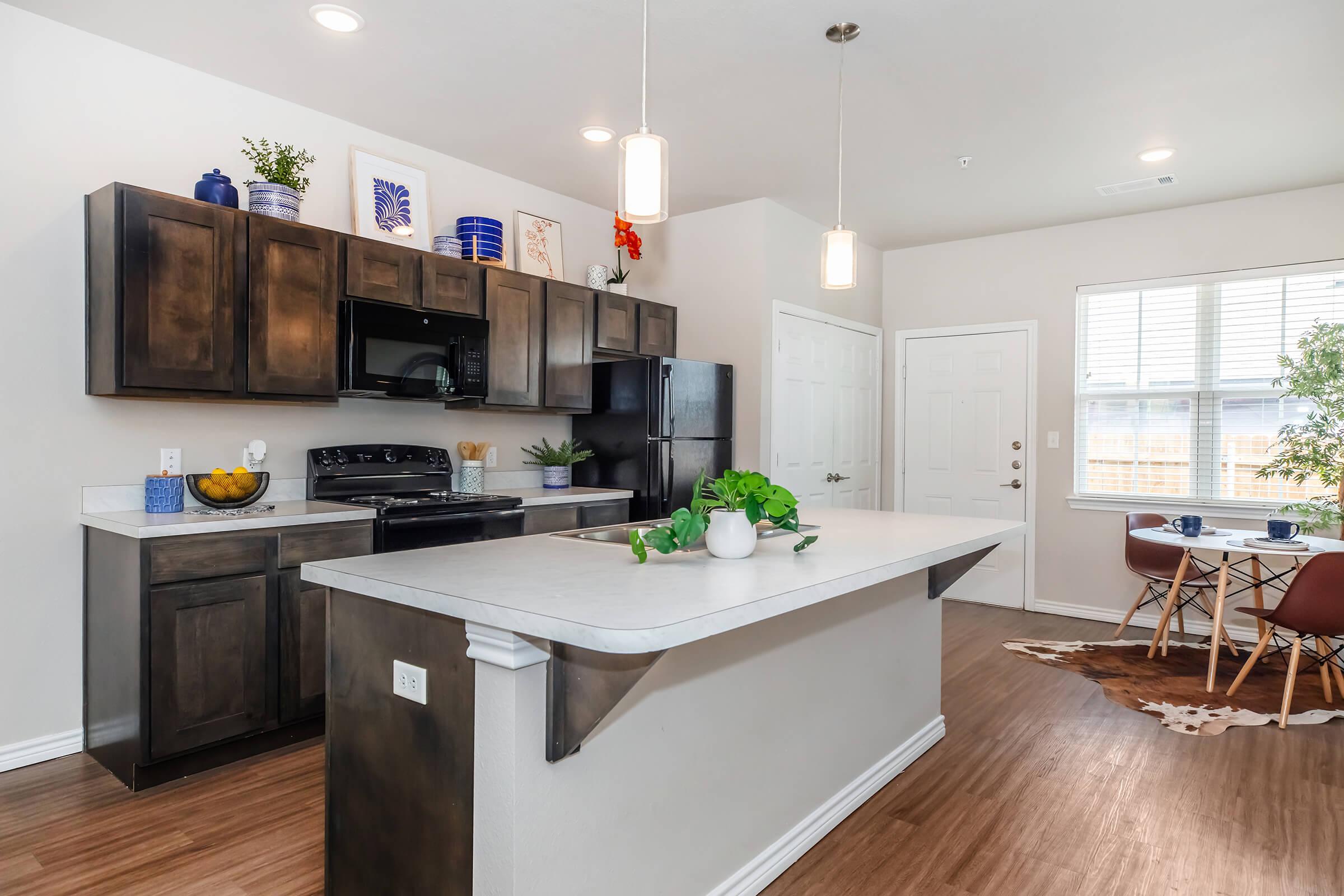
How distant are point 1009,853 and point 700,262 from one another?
3.76 meters

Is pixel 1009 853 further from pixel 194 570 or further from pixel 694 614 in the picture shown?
pixel 194 570

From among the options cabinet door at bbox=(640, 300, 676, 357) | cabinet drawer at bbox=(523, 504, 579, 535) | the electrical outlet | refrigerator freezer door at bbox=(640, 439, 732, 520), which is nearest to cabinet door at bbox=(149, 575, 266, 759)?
cabinet drawer at bbox=(523, 504, 579, 535)

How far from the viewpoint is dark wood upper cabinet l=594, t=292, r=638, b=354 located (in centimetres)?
453

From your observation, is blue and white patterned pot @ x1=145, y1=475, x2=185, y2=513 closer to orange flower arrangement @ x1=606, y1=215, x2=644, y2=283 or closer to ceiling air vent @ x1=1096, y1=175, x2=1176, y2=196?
orange flower arrangement @ x1=606, y1=215, x2=644, y2=283

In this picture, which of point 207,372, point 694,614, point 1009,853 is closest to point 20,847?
point 207,372

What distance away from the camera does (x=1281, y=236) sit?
457cm

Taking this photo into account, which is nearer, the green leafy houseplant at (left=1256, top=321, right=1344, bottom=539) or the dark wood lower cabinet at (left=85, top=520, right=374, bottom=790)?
the dark wood lower cabinet at (left=85, top=520, right=374, bottom=790)

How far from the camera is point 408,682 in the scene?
163cm

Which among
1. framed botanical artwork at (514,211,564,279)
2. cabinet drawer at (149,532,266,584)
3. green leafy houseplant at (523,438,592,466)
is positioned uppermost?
framed botanical artwork at (514,211,564,279)

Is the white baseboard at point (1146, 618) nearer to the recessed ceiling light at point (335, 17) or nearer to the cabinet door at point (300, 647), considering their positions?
the cabinet door at point (300, 647)

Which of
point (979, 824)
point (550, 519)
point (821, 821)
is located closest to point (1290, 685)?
point (979, 824)

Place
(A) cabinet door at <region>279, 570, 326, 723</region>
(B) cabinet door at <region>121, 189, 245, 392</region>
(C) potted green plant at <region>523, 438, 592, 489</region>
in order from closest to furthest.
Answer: (B) cabinet door at <region>121, 189, 245, 392</region>, (A) cabinet door at <region>279, 570, 326, 723</region>, (C) potted green plant at <region>523, 438, 592, 489</region>

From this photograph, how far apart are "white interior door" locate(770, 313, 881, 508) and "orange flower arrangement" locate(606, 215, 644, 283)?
1025 mm

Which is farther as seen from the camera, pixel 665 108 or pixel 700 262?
pixel 700 262
